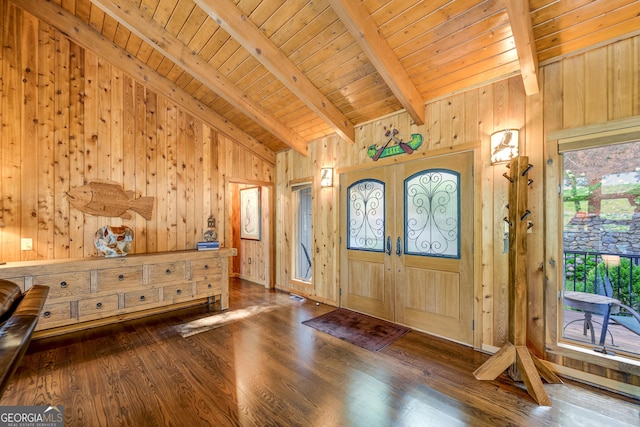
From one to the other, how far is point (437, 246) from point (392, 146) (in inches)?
54.2

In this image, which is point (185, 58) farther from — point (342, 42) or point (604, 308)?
point (604, 308)

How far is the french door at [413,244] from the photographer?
2.99m

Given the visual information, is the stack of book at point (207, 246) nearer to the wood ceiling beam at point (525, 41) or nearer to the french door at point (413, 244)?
the french door at point (413, 244)

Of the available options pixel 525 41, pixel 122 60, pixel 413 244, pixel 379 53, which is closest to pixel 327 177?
pixel 413 244

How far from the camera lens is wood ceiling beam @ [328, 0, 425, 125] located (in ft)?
7.57

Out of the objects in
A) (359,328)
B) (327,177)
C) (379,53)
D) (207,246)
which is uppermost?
(379,53)

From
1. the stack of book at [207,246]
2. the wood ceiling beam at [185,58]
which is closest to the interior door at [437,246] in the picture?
the wood ceiling beam at [185,58]

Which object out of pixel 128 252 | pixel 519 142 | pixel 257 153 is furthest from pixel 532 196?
pixel 128 252

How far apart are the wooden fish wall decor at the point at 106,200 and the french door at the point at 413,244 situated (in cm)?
296

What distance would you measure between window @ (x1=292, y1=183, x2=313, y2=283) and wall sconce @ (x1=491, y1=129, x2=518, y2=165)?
289cm

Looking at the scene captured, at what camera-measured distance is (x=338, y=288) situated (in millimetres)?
4234

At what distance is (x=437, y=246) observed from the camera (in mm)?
3197

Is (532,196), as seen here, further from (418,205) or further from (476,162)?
(418,205)

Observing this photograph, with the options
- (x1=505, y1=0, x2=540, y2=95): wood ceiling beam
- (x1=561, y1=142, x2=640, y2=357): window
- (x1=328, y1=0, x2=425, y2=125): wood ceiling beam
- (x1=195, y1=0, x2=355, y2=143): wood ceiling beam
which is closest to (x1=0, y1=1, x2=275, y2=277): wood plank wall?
(x1=195, y1=0, x2=355, y2=143): wood ceiling beam
